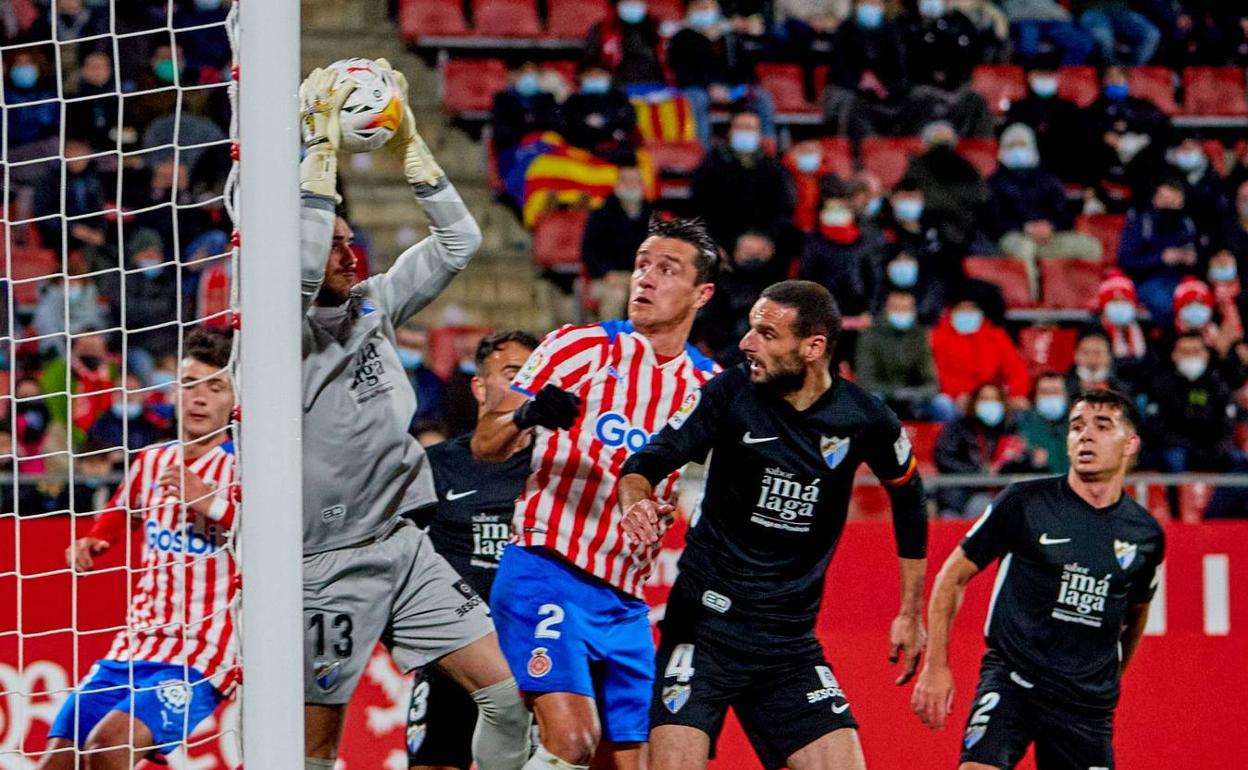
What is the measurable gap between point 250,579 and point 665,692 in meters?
1.74

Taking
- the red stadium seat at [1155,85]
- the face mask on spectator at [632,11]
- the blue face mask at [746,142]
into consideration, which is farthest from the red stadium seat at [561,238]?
the red stadium seat at [1155,85]

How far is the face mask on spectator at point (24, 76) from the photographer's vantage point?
12898 millimetres

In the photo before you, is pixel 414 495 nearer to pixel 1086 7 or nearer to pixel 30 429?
pixel 30 429

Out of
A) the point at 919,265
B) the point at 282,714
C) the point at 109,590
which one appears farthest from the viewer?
the point at 919,265

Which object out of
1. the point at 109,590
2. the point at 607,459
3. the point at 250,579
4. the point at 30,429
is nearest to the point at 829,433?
the point at 607,459

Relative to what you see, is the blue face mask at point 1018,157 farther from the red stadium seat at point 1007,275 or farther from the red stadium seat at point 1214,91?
the red stadium seat at point 1214,91

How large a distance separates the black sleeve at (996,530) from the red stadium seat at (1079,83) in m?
9.33

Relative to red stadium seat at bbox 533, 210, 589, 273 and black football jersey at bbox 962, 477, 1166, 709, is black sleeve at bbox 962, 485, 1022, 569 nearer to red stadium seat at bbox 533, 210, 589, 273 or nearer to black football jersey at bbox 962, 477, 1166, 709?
black football jersey at bbox 962, 477, 1166, 709

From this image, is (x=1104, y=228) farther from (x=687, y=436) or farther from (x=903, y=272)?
(x=687, y=436)

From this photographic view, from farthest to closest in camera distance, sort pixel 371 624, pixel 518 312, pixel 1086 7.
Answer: pixel 1086 7, pixel 518 312, pixel 371 624

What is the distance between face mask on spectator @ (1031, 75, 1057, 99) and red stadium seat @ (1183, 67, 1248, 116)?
1.40m

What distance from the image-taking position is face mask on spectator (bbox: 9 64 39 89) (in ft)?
42.3

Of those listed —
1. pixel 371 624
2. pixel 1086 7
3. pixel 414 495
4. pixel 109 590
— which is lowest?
pixel 109 590

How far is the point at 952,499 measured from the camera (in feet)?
32.6
